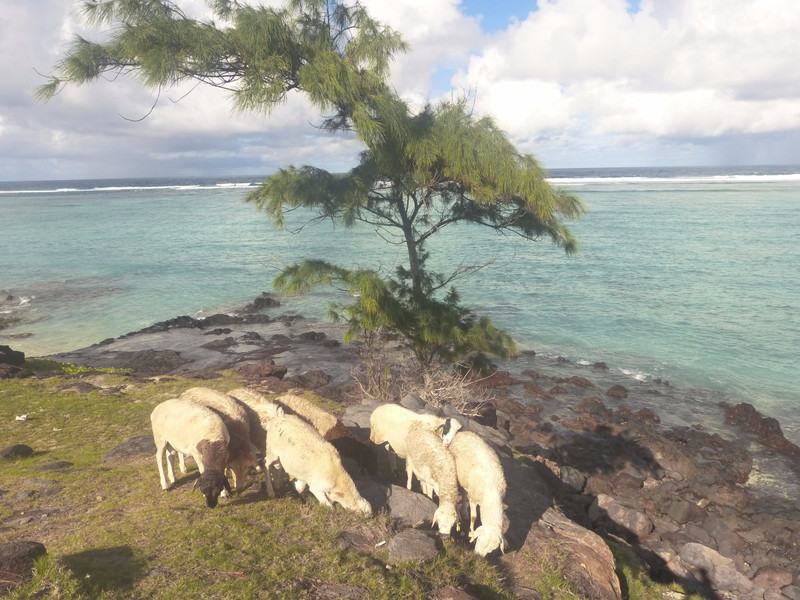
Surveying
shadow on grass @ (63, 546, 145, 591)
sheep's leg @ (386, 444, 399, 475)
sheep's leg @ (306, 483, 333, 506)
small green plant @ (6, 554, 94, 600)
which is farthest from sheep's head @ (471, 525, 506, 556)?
small green plant @ (6, 554, 94, 600)

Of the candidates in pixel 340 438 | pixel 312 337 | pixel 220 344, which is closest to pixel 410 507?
pixel 340 438

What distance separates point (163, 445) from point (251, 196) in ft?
20.9

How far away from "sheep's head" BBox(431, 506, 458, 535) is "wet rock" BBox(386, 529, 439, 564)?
48 cm

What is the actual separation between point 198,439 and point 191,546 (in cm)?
180

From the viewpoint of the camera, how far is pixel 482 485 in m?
7.89

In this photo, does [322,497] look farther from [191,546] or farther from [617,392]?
[617,392]

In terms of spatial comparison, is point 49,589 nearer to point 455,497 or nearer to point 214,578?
point 214,578

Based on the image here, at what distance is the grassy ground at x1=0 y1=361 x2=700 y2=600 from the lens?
5.81 m

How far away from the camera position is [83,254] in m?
59.6

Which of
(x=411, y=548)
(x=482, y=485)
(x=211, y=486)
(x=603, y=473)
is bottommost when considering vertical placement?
(x=603, y=473)

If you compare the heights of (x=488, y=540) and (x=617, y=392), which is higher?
(x=488, y=540)

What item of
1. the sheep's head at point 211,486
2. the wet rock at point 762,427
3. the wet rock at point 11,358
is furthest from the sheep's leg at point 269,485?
the wet rock at point 762,427

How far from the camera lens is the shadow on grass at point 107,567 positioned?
5719 millimetres

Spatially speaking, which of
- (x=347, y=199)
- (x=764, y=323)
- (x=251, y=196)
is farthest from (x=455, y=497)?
(x=764, y=323)
